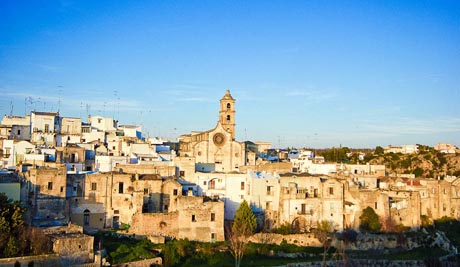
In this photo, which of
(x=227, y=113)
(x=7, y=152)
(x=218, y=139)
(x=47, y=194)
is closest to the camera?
(x=47, y=194)

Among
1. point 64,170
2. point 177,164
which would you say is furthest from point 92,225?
point 177,164

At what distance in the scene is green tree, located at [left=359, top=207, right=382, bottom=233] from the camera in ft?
155

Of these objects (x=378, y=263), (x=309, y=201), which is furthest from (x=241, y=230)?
(x=378, y=263)

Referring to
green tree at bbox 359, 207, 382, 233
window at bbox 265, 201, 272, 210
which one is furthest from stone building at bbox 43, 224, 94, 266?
green tree at bbox 359, 207, 382, 233

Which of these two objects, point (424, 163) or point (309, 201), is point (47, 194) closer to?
point (309, 201)

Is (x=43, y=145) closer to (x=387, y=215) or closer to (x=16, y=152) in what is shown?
(x=16, y=152)

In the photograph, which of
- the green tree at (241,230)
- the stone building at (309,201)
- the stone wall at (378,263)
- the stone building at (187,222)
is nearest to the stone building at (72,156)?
the stone building at (187,222)

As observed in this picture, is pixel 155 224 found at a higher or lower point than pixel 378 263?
higher

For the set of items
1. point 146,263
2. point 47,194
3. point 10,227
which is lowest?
point 146,263

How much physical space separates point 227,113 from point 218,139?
6.48 metres

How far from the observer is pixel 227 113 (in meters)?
67.7

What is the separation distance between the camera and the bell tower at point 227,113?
2653 inches

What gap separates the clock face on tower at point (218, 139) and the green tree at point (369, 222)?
20481 mm

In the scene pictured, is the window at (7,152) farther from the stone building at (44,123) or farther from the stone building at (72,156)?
the stone building at (44,123)
